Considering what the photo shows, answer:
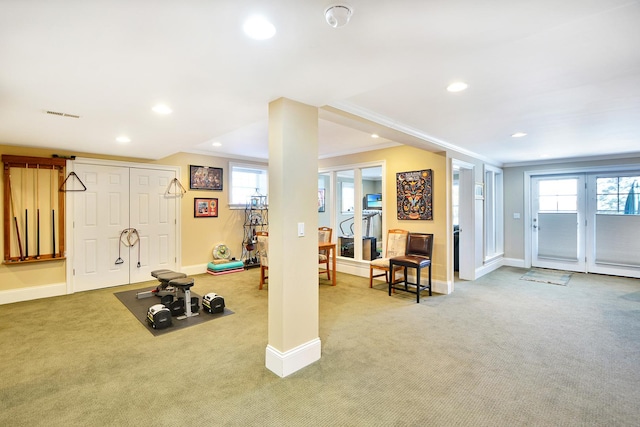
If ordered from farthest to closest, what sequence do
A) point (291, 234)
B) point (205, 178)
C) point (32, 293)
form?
point (205, 178) < point (32, 293) < point (291, 234)

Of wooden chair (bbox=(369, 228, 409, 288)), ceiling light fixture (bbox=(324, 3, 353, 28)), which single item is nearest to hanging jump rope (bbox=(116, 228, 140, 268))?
wooden chair (bbox=(369, 228, 409, 288))

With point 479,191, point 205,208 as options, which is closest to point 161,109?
point 205,208

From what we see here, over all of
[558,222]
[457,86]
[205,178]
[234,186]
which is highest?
[457,86]

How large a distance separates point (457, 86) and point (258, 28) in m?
1.80

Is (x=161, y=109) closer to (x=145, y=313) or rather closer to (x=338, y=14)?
(x=338, y=14)

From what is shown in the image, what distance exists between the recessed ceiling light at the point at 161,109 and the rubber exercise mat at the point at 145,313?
232 centimetres

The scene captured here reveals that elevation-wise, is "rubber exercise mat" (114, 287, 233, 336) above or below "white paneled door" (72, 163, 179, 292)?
below

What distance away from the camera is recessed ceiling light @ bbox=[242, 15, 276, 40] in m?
1.43

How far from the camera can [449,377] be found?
2381 millimetres

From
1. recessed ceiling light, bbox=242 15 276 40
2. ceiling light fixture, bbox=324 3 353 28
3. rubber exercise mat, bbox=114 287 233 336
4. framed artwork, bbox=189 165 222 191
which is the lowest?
rubber exercise mat, bbox=114 287 233 336

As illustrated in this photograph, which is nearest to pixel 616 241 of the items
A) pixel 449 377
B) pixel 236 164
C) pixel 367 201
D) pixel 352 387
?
pixel 367 201

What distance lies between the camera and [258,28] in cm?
150

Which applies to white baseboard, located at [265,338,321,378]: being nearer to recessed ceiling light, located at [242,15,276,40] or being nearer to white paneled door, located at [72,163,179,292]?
recessed ceiling light, located at [242,15,276,40]

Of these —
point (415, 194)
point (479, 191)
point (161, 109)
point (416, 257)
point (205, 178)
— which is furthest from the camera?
→ point (205, 178)
